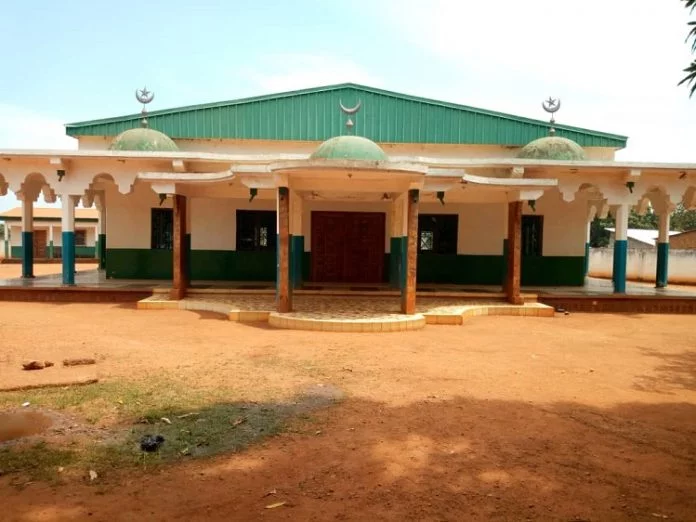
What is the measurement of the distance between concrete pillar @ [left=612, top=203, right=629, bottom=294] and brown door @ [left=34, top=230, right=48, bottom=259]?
107 feet

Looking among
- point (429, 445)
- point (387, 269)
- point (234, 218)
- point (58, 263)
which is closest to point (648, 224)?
point (387, 269)

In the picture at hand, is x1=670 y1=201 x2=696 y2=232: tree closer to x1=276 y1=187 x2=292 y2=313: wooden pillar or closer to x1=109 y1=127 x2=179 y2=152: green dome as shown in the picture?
x1=109 y1=127 x2=179 y2=152: green dome

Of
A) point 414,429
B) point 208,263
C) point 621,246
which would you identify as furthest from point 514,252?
point 414,429

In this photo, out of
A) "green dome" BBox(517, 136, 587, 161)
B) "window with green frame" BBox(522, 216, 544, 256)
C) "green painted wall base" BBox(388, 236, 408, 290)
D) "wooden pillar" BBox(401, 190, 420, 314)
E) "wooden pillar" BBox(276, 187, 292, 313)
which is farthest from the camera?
"window with green frame" BBox(522, 216, 544, 256)

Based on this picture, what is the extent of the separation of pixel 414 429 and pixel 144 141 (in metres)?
11.9

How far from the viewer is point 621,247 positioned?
13461 mm

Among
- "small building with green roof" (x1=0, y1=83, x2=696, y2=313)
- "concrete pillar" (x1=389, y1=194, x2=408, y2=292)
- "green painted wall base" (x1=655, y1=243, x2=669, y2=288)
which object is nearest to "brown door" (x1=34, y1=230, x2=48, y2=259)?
"small building with green roof" (x1=0, y1=83, x2=696, y2=313)

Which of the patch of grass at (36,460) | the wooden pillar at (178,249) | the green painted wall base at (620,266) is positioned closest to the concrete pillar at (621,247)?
the green painted wall base at (620,266)

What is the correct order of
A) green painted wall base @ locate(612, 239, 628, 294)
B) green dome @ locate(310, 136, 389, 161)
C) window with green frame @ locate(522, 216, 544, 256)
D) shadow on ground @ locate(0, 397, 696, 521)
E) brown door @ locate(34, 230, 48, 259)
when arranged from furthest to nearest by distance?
brown door @ locate(34, 230, 48, 259), window with green frame @ locate(522, 216, 544, 256), green painted wall base @ locate(612, 239, 628, 294), green dome @ locate(310, 136, 389, 161), shadow on ground @ locate(0, 397, 696, 521)

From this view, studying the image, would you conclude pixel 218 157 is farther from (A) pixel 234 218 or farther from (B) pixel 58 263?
(B) pixel 58 263

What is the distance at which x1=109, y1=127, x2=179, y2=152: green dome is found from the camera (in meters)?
13.9

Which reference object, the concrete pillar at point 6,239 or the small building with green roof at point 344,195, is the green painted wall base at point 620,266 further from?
the concrete pillar at point 6,239

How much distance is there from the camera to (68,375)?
5.93m

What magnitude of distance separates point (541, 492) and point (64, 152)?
12682mm
